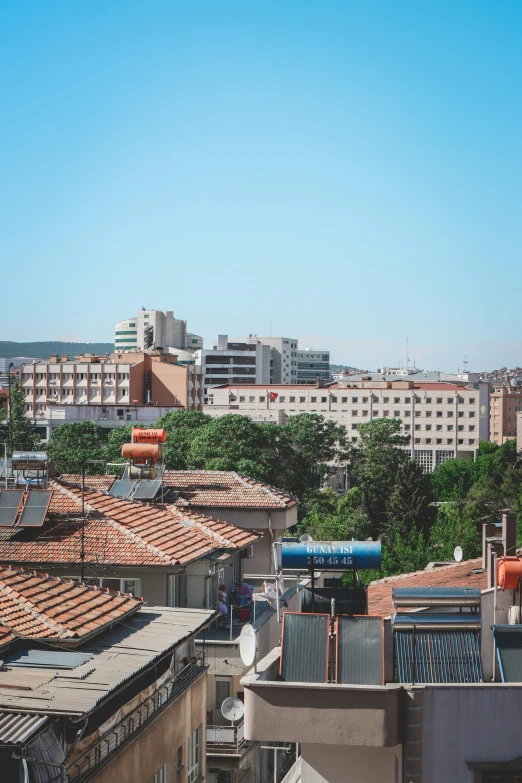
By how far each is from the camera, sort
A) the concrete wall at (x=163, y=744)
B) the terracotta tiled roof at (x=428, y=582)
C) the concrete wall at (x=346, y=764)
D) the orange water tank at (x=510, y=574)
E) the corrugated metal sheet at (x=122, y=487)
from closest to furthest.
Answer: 1. the concrete wall at (x=346, y=764)
2. the orange water tank at (x=510, y=574)
3. the concrete wall at (x=163, y=744)
4. the terracotta tiled roof at (x=428, y=582)
5. the corrugated metal sheet at (x=122, y=487)

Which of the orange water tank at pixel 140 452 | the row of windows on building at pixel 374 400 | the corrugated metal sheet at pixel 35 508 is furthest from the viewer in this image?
the row of windows on building at pixel 374 400

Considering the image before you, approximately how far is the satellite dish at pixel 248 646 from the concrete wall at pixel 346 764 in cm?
126

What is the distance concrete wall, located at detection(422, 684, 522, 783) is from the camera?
11508 mm

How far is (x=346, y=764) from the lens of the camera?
11.9 meters

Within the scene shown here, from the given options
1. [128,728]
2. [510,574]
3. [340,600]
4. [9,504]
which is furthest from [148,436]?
[510,574]

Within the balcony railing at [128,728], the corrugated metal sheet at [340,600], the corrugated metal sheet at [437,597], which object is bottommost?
the balcony railing at [128,728]

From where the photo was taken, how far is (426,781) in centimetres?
1165

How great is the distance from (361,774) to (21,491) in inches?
526

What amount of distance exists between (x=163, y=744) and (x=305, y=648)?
462 centimetres

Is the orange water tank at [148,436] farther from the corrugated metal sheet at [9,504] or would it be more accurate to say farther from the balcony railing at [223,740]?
the balcony railing at [223,740]

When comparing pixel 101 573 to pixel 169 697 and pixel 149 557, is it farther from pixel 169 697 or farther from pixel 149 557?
pixel 169 697

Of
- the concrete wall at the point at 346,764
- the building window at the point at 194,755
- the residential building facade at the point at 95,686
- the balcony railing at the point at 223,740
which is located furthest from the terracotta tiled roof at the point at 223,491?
the concrete wall at the point at 346,764

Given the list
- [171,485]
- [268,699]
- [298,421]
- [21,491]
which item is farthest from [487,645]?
[298,421]

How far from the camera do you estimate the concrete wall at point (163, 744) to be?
47.1 feet
